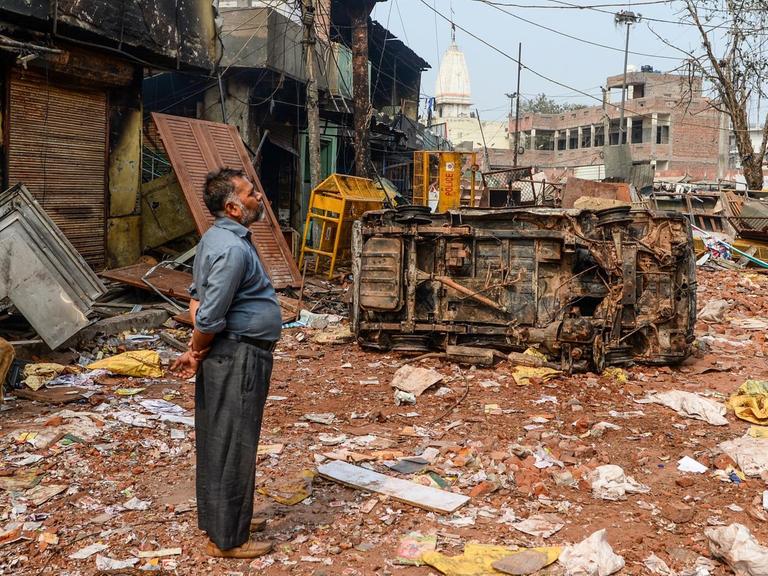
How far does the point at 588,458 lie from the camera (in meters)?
5.03

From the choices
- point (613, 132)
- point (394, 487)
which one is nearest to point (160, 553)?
point (394, 487)

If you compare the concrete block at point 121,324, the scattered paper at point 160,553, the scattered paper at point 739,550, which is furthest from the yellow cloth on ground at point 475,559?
the concrete block at point 121,324

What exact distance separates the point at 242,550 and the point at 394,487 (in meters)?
1.17

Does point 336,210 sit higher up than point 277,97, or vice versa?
point 277,97

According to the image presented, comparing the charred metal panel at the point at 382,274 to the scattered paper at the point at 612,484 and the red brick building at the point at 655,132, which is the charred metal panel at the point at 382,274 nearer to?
the scattered paper at the point at 612,484

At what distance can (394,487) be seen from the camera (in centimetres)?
438

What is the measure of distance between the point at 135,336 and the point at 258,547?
5352mm

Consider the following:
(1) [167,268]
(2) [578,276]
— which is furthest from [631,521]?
(1) [167,268]

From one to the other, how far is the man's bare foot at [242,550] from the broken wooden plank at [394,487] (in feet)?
3.15

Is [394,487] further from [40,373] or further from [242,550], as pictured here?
[40,373]

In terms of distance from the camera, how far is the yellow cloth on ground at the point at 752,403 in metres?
5.86

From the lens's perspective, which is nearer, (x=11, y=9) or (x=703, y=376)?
(x=703, y=376)

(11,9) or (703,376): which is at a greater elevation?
(11,9)

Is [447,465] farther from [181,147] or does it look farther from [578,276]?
[181,147]
